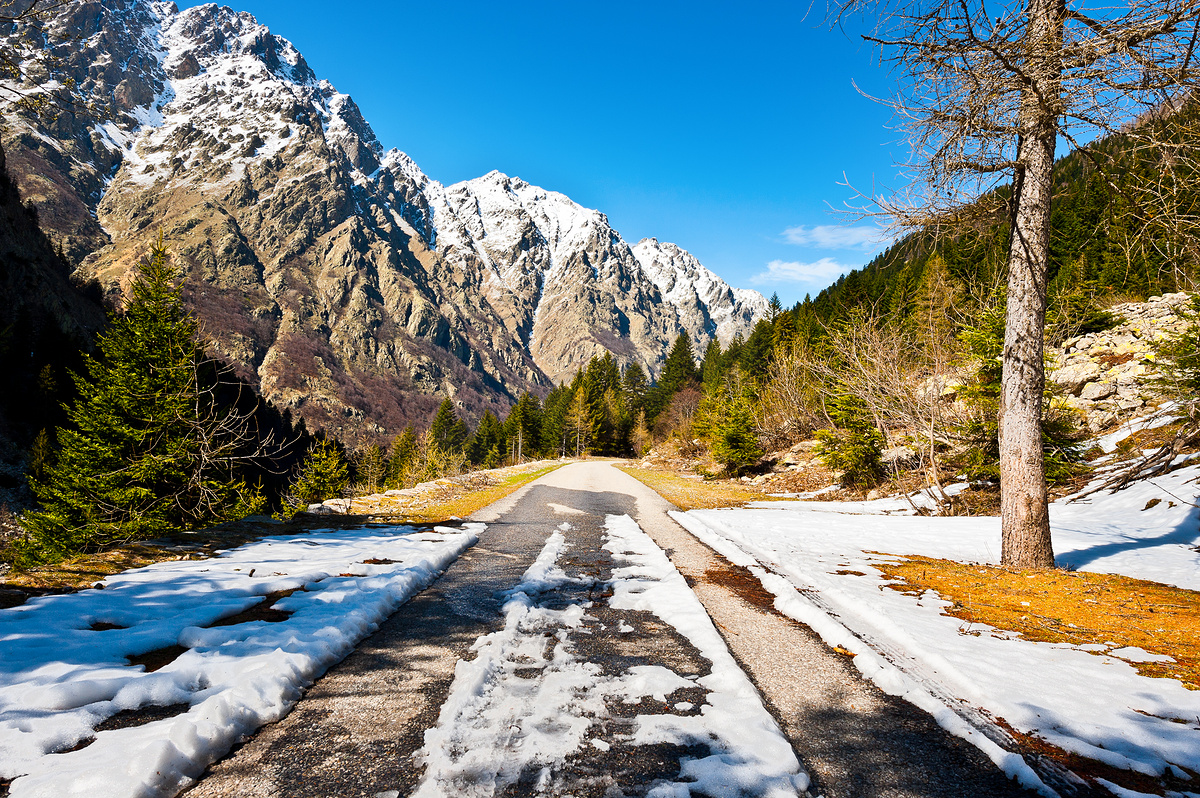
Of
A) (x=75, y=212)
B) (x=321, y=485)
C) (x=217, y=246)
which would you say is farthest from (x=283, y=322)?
(x=321, y=485)

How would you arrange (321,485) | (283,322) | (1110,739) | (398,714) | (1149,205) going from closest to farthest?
(1110,739) < (398,714) < (1149,205) < (321,485) < (283,322)

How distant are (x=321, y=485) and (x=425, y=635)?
18298 mm

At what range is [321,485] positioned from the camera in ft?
63.5

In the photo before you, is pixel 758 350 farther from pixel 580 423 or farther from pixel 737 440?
pixel 737 440

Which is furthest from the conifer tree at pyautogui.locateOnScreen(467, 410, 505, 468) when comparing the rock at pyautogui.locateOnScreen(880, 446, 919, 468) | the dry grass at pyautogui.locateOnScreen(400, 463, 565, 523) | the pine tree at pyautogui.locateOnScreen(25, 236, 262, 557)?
the rock at pyautogui.locateOnScreen(880, 446, 919, 468)

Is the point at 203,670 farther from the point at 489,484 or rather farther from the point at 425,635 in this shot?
the point at 489,484

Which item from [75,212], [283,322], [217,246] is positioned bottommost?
[283,322]

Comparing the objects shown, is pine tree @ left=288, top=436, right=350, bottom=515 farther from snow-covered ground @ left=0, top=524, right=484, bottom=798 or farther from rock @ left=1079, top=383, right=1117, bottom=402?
rock @ left=1079, top=383, right=1117, bottom=402

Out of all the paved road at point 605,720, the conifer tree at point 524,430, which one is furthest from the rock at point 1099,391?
the conifer tree at point 524,430

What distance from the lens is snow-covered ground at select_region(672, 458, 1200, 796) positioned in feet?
8.86

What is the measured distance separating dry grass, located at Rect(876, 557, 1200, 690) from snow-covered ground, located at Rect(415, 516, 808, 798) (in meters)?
2.78

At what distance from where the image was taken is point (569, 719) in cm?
281

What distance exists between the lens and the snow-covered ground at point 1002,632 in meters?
2.70

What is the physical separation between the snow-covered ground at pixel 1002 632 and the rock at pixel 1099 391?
6.77m
